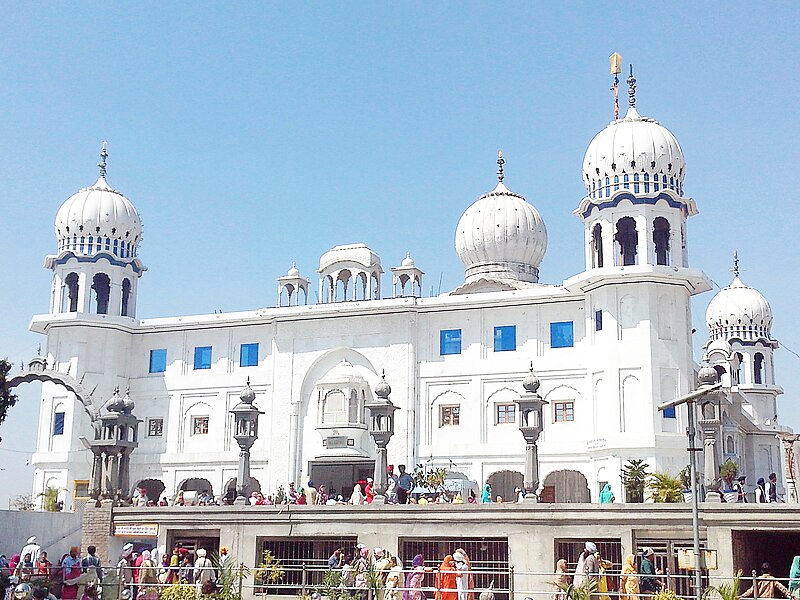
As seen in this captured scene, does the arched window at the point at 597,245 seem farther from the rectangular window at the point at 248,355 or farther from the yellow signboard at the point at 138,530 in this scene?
the yellow signboard at the point at 138,530

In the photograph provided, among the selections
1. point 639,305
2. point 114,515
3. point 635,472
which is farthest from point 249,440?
point 639,305

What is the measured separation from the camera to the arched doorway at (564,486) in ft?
132

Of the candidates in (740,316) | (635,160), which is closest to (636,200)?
(635,160)

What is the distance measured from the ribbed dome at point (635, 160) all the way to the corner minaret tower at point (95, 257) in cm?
2191

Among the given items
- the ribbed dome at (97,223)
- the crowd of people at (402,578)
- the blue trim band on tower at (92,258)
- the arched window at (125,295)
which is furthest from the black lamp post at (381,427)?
the ribbed dome at (97,223)

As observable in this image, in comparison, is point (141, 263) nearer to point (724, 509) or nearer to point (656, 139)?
point (656, 139)

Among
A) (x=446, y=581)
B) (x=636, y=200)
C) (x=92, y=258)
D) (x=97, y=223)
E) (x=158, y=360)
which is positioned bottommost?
(x=446, y=581)

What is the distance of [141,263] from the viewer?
163 ft

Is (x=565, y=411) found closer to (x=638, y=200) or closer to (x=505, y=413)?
(x=505, y=413)

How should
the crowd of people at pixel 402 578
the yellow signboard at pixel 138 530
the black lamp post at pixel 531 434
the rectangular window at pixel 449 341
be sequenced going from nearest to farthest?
the crowd of people at pixel 402 578 → the black lamp post at pixel 531 434 → the yellow signboard at pixel 138 530 → the rectangular window at pixel 449 341

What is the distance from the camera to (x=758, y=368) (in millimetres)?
63812

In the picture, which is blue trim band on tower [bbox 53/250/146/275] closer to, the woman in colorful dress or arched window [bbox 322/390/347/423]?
arched window [bbox 322/390/347/423]

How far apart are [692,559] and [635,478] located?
1524 cm

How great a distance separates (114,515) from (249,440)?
4.68 metres
